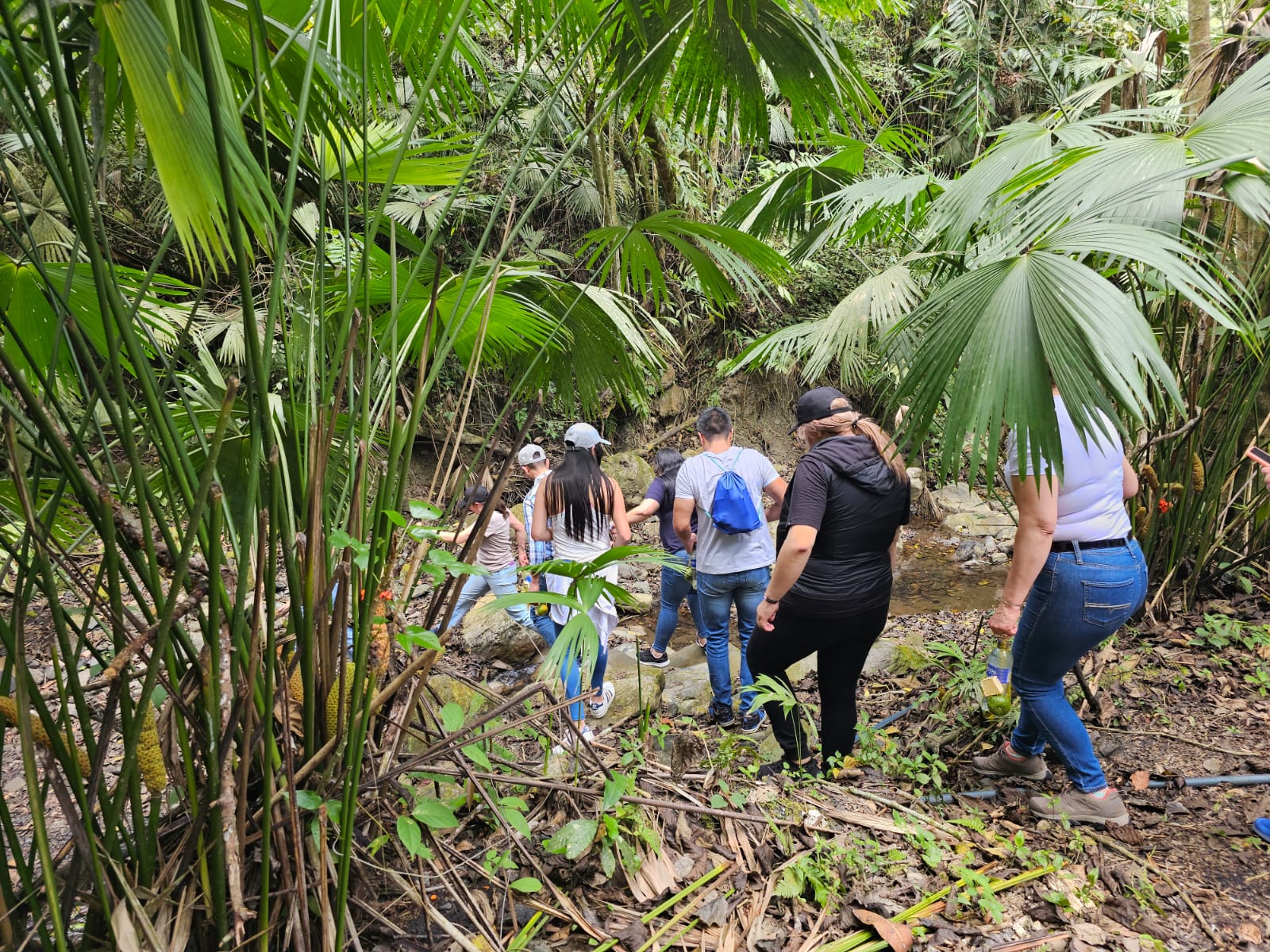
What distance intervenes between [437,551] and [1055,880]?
1819 mm

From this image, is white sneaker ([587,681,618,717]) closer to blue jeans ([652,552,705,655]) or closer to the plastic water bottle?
blue jeans ([652,552,705,655])

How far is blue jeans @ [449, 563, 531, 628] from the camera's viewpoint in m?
4.03

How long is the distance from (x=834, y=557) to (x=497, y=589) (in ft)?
7.26

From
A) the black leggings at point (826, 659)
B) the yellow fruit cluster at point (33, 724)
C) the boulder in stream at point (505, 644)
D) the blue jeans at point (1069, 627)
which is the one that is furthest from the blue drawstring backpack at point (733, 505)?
the yellow fruit cluster at point (33, 724)

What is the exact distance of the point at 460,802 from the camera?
1.55m

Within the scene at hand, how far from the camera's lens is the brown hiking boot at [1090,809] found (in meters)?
2.40

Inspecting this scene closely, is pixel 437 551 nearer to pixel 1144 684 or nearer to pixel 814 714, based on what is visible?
pixel 814 714

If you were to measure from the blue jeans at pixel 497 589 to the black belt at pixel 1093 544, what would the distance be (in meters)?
2.23

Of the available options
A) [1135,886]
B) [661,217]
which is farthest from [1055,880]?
[661,217]

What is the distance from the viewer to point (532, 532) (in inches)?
143

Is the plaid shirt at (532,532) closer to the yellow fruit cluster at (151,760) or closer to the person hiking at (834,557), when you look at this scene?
the person hiking at (834,557)

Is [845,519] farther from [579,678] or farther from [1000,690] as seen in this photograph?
[579,678]

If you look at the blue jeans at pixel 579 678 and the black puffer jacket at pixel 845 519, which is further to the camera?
the blue jeans at pixel 579 678

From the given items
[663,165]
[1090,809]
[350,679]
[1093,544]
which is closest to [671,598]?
[1090,809]
